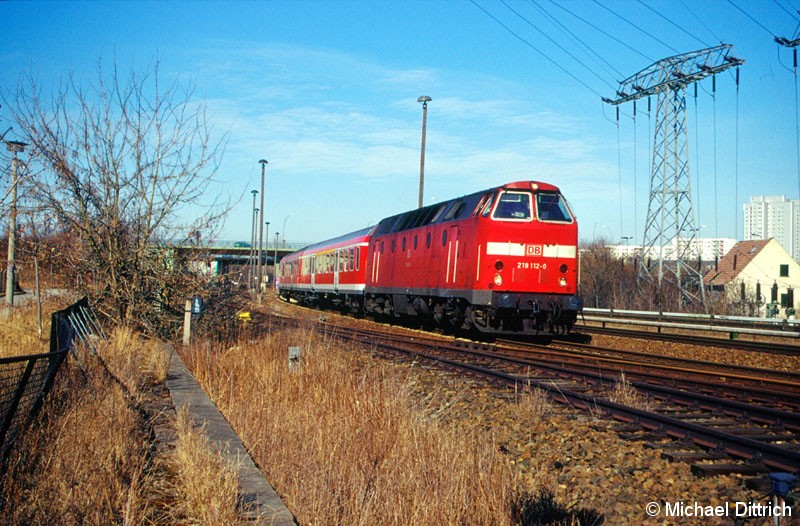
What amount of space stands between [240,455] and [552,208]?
37.8ft

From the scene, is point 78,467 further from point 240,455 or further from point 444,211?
point 444,211

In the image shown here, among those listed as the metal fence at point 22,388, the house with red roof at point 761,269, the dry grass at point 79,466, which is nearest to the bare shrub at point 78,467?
the dry grass at point 79,466

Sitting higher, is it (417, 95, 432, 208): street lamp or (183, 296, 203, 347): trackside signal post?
(417, 95, 432, 208): street lamp

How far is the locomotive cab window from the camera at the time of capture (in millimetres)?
15328

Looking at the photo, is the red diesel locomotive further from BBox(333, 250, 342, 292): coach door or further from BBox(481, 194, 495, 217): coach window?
BBox(333, 250, 342, 292): coach door

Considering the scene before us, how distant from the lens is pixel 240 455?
18.6 feet

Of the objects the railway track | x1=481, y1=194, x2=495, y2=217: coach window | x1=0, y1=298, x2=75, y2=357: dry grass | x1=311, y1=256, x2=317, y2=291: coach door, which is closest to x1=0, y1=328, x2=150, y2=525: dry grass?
the railway track

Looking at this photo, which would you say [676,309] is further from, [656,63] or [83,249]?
[83,249]

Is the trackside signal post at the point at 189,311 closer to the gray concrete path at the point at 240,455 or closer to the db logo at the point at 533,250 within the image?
the gray concrete path at the point at 240,455

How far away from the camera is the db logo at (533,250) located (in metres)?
15.5

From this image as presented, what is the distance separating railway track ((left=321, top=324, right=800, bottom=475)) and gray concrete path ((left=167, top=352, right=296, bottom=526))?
11.3 ft

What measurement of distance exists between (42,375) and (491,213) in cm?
1121

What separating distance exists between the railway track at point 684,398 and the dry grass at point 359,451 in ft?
5.47

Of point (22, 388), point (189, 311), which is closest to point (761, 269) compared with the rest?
point (189, 311)
